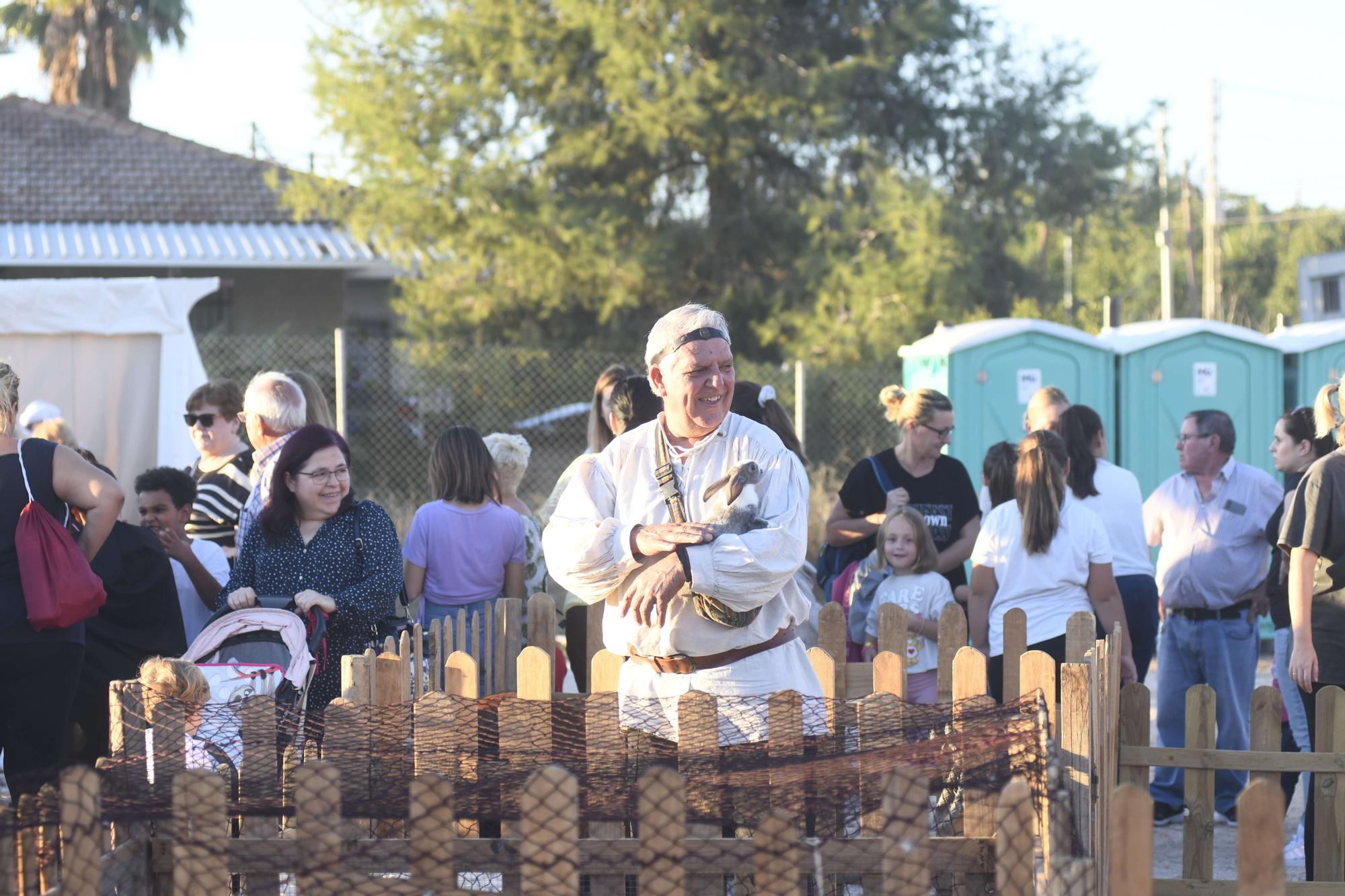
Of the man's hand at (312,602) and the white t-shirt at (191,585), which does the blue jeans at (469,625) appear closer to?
the man's hand at (312,602)

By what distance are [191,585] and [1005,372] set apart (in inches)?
254

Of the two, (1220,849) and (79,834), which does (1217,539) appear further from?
(79,834)

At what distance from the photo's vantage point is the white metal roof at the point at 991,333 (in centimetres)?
1002

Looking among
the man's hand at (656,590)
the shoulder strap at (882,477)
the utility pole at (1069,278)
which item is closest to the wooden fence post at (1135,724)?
the shoulder strap at (882,477)

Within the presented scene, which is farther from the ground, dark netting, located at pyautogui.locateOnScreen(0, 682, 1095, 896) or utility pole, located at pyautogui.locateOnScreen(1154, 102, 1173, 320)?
utility pole, located at pyautogui.locateOnScreen(1154, 102, 1173, 320)

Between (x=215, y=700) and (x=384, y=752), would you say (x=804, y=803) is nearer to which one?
(x=384, y=752)

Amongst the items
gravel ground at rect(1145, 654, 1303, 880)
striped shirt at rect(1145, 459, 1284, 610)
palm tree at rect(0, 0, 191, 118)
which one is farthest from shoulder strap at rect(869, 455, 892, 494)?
palm tree at rect(0, 0, 191, 118)

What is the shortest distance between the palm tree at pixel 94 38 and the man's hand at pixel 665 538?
2346 centimetres

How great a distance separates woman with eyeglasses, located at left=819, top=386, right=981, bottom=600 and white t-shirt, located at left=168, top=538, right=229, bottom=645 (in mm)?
2660

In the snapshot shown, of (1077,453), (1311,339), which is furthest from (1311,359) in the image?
(1077,453)

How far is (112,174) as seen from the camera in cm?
2108

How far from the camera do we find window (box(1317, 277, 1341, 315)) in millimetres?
34656

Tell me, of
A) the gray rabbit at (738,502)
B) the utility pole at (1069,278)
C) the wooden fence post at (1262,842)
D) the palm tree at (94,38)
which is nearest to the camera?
the wooden fence post at (1262,842)

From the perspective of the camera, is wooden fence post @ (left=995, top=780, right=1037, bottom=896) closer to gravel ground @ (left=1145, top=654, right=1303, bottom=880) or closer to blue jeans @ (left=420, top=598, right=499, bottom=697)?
blue jeans @ (left=420, top=598, right=499, bottom=697)
